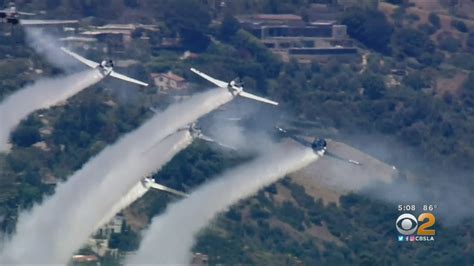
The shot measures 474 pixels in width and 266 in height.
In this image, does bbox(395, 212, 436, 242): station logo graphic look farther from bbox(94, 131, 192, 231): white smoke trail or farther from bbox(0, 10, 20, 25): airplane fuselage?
bbox(0, 10, 20, 25): airplane fuselage

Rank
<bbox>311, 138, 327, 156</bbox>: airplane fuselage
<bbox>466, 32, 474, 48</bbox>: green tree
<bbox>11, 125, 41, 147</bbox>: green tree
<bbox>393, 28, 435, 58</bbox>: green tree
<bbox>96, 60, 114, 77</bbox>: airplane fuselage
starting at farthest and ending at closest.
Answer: <bbox>466, 32, 474, 48</bbox>: green tree
<bbox>393, 28, 435, 58</bbox>: green tree
<bbox>11, 125, 41, 147</bbox>: green tree
<bbox>96, 60, 114, 77</bbox>: airplane fuselage
<bbox>311, 138, 327, 156</bbox>: airplane fuselage

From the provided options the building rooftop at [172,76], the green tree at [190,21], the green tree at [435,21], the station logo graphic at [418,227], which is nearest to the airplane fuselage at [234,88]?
the station logo graphic at [418,227]

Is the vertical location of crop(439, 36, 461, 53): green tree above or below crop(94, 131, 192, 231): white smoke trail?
below

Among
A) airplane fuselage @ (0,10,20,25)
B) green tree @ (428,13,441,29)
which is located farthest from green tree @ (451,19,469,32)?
airplane fuselage @ (0,10,20,25)

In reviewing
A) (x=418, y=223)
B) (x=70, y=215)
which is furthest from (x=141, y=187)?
(x=418, y=223)

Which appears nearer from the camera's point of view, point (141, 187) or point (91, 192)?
point (91, 192)

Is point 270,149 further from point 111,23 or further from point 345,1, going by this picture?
point 345,1

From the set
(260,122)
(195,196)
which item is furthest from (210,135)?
(195,196)

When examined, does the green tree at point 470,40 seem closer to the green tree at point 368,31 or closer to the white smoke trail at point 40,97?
the green tree at point 368,31

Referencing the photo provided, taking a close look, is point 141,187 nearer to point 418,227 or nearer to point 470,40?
point 418,227
